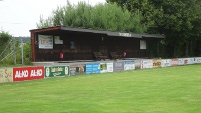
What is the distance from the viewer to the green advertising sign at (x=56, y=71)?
25609 mm

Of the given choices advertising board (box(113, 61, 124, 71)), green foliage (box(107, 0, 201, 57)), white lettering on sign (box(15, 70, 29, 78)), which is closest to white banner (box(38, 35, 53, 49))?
advertising board (box(113, 61, 124, 71))

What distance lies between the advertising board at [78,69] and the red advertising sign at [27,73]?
3.66m

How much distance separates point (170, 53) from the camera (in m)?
53.5

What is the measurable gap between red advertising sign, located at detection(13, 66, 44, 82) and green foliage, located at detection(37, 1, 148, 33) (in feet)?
55.7

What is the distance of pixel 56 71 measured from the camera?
26.5 metres

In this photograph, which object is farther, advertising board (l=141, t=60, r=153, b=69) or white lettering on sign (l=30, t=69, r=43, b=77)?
advertising board (l=141, t=60, r=153, b=69)

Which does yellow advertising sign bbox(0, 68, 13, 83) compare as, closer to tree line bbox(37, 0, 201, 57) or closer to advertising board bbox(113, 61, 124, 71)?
advertising board bbox(113, 61, 124, 71)

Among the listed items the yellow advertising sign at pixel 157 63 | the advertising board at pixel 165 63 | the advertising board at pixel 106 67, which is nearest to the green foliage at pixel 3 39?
the advertising board at pixel 106 67

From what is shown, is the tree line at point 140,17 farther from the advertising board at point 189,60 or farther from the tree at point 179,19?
the advertising board at point 189,60

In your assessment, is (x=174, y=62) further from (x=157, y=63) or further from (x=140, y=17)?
(x=140, y=17)

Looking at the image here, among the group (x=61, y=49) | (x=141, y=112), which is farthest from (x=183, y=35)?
(x=141, y=112)

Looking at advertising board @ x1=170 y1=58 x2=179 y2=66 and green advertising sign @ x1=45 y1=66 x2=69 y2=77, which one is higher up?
advertising board @ x1=170 y1=58 x2=179 y2=66

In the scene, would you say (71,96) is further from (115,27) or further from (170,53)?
(170,53)

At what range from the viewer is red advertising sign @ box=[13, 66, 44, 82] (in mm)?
22984
